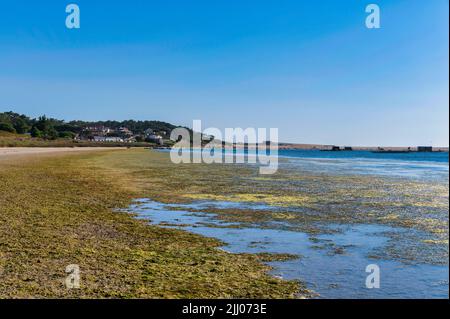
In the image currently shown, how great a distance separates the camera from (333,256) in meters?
9.57

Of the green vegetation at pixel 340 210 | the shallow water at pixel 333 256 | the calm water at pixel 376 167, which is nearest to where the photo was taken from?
the shallow water at pixel 333 256

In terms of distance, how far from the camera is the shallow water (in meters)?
7.33

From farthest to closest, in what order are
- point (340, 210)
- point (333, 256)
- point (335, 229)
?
point (340, 210) → point (335, 229) → point (333, 256)

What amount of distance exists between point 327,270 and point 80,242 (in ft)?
19.6

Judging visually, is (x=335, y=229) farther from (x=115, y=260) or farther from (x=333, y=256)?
(x=115, y=260)

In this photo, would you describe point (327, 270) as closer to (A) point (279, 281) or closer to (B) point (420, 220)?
(A) point (279, 281)

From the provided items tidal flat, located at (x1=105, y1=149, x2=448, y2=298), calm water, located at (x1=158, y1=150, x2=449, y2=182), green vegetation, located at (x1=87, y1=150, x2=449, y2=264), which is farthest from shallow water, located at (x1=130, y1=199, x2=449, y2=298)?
calm water, located at (x1=158, y1=150, x2=449, y2=182)

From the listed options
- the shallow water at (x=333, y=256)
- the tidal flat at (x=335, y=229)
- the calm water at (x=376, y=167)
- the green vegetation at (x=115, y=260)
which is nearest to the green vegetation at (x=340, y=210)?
the tidal flat at (x=335, y=229)

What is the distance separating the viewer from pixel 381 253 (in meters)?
9.91

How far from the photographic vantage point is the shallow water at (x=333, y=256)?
24.1 ft

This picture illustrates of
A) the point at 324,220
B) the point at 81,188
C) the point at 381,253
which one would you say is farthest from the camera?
the point at 81,188

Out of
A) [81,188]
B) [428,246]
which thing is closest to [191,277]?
[428,246]

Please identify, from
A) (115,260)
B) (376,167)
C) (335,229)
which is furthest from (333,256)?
(376,167)

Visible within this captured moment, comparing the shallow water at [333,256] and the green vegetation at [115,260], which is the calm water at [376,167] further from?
the green vegetation at [115,260]
